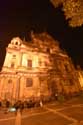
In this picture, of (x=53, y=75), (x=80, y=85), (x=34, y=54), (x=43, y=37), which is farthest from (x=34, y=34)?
(x=80, y=85)

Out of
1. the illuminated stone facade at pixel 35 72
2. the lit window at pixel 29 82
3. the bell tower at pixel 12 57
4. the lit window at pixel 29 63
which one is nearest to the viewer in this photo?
the illuminated stone facade at pixel 35 72

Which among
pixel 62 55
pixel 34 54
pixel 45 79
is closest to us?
pixel 45 79

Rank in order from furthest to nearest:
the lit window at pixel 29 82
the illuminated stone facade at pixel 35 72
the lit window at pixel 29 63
Answer: the lit window at pixel 29 63 < the lit window at pixel 29 82 < the illuminated stone facade at pixel 35 72

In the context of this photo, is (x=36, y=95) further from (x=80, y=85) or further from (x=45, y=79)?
(x=80, y=85)

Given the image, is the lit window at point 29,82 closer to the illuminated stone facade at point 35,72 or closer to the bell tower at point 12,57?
the illuminated stone facade at point 35,72

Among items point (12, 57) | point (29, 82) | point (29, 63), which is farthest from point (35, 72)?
point (12, 57)

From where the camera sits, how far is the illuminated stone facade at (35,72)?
34.8 meters

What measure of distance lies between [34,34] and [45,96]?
1814cm

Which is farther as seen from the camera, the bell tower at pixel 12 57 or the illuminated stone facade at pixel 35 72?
the bell tower at pixel 12 57

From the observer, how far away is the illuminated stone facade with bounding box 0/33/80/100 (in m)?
34.8

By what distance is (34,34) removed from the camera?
46938 millimetres

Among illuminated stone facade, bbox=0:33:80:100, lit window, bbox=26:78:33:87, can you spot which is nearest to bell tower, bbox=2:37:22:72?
illuminated stone facade, bbox=0:33:80:100

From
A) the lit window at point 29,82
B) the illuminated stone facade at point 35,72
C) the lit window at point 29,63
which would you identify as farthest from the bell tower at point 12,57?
the lit window at point 29,82

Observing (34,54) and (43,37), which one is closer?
(34,54)
